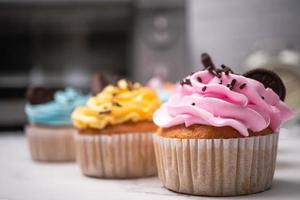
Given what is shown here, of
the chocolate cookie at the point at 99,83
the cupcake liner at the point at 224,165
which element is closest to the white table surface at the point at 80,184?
the cupcake liner at the point at 224,165

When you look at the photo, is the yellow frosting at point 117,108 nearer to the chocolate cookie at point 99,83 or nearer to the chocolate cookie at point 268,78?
the chocolate cookie at point 99,83

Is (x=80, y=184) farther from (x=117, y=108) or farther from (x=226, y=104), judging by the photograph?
(x=226, y=104)

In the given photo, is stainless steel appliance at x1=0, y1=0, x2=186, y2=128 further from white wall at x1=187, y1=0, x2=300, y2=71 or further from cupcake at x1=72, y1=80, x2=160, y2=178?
cupcake at x1=72, y1=80, x2=160, y2=178

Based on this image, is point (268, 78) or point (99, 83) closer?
point (268, 78)

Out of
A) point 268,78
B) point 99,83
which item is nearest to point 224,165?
point 268,78

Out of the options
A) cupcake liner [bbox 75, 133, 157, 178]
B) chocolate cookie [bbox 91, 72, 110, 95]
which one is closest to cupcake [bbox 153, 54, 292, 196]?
cupcake liner [bbox 75, 133, 157, 178]
